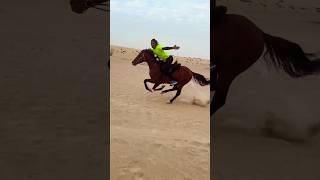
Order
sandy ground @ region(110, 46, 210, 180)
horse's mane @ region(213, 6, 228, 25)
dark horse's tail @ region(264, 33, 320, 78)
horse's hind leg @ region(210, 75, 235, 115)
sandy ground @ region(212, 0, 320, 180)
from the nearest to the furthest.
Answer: sandy ground @ region(110, 46, 210, 180) < sandy ground @ region(212, 0, 320, 180) < dark horse's tail @ region(264, 33, 320, 78) < horse's mane @ region(213, 6, 228, 25) < horse's hind leg @ region(210, 75, 235, 115)

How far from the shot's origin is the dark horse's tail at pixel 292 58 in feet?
19.6

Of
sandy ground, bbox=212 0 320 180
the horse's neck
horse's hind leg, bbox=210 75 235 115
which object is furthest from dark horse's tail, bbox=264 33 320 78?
the horse's neck

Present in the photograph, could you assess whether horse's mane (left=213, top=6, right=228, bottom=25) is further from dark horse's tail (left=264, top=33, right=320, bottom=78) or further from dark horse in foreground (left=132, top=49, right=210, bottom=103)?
dark horse in foreground (left=132, top=49, right=210, bottom=103)

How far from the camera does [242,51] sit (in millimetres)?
6152

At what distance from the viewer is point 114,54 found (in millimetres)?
22359

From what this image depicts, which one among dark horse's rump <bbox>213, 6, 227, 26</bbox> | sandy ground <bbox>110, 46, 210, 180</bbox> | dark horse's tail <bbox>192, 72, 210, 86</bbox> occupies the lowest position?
sandy ground <bbox>110, 46, 210, 180</bbox>

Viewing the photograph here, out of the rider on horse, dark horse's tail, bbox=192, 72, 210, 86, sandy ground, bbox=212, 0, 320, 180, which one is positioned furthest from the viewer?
the rider on horse

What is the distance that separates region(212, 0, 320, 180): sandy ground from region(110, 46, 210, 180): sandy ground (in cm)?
32

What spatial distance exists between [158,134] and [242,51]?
1.77 meters
